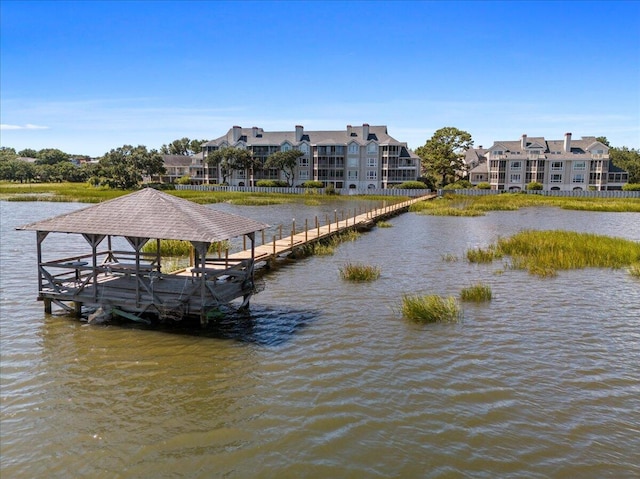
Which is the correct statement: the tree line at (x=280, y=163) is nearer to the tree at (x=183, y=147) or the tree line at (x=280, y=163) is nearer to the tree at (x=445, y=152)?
the tree at (x=445, y=152)

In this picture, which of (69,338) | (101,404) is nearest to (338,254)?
(69,338)

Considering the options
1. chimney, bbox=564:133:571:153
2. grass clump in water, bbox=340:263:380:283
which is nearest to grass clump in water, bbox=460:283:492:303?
grass clump in water, bbox=340:263:380:283

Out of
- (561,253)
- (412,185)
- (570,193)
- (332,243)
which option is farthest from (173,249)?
(570,193)

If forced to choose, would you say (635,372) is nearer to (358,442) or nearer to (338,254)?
(358,442)

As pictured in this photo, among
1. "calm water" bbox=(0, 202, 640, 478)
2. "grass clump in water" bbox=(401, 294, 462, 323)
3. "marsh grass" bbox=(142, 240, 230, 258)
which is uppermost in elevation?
"marsh grass" bbox=(142, 240, 230, 258)

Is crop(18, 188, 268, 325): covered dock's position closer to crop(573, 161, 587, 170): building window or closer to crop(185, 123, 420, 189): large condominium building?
crop(185, 123, 420, 189): large condominium building

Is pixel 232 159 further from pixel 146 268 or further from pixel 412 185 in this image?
pixel 146 268

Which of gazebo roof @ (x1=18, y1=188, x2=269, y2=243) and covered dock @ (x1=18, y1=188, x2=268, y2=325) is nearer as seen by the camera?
gazebo roof @ (x1=18, y1=188, x2=269, y2=243)
